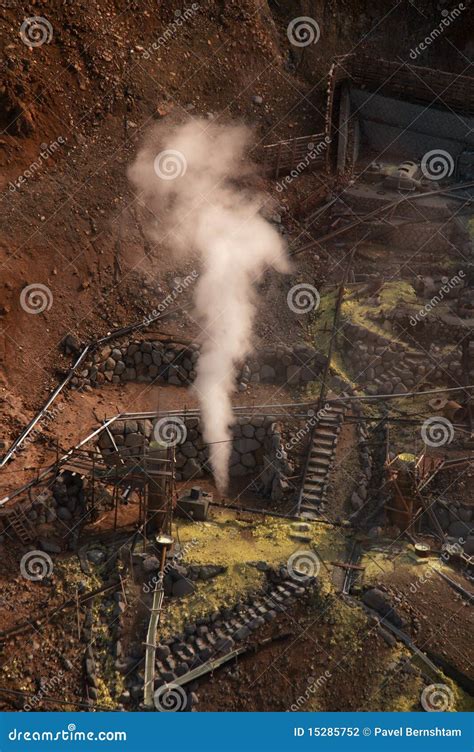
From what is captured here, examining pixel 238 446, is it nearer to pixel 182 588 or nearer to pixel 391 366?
pixel 391 366
